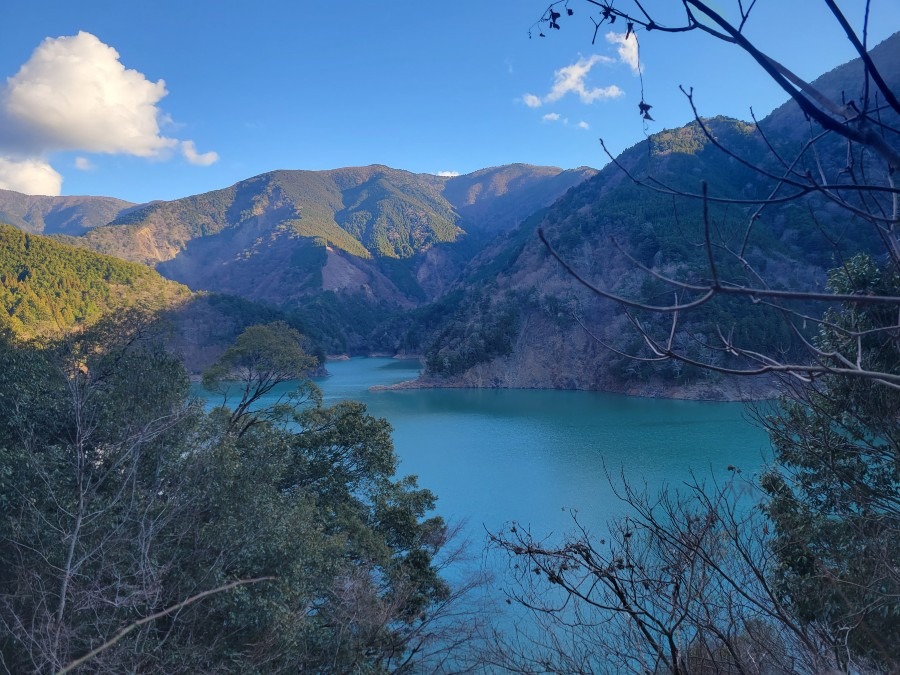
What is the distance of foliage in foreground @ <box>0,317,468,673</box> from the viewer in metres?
4.04

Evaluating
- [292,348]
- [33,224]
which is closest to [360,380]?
[292,348]

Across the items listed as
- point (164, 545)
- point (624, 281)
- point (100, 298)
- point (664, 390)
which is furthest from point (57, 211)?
point (164, 545)

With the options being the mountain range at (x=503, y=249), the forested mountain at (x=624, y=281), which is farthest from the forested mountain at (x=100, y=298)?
the forested mountain at (x=624, y=281)

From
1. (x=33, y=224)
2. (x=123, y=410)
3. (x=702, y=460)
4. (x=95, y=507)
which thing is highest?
(x=33, y=224)

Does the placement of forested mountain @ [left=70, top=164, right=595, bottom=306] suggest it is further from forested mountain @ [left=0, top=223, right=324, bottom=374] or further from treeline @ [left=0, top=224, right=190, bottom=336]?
treeline @ [left=0, top=224, right=190, bottom=336]

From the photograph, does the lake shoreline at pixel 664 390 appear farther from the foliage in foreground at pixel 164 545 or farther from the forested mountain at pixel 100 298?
the foliage in foreground at pixel 164 545

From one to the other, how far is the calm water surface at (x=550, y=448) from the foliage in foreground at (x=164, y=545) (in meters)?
2.36

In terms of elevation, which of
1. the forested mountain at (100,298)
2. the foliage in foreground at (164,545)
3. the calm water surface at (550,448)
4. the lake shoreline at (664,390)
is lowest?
the calm water surface at (550,448)

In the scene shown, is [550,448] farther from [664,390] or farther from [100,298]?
[100,298]

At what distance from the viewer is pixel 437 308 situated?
5006 centimetres

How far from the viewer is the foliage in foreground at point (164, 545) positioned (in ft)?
13.3

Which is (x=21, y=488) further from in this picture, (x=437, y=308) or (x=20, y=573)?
(x=437, y=308)

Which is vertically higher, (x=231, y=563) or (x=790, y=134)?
(x=790, y=134)

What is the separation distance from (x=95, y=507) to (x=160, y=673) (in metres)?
1.55
